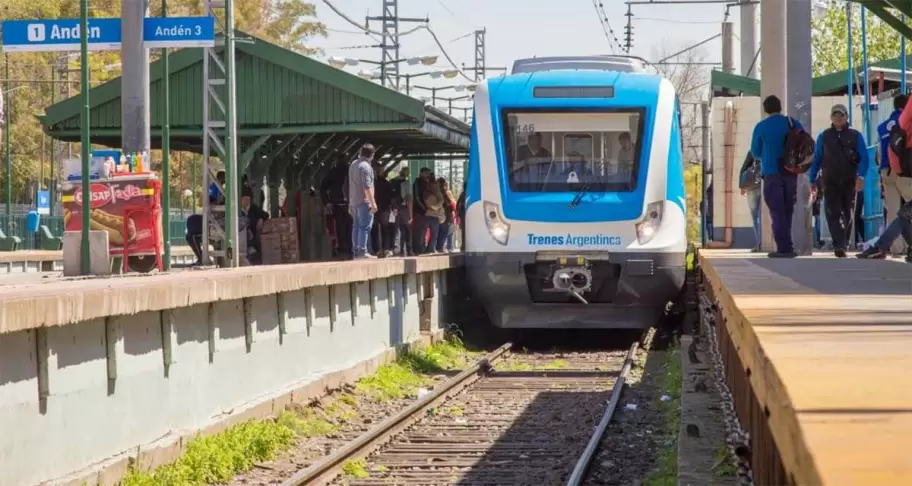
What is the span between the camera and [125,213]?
21.1m

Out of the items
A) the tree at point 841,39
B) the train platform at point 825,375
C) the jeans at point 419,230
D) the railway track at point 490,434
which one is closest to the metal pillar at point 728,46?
the tree at point 841,39

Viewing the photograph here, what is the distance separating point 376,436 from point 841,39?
53.3m

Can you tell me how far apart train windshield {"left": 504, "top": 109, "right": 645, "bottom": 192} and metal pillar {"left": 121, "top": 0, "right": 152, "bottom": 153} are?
4945 millimetres

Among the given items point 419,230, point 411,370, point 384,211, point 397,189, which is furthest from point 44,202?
point 411,370

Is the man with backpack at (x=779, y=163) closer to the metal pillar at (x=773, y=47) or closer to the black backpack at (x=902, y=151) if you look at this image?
the black backpack at (x=902, y=151)

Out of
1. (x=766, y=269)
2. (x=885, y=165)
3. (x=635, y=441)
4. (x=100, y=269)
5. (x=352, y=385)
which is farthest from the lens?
(x=100, y=269)

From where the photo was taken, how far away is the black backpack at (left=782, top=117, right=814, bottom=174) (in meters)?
14.7

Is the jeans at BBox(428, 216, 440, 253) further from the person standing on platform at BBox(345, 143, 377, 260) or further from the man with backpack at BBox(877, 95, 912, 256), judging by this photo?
the man with backpack at BBox(877, 95, 912, 256)

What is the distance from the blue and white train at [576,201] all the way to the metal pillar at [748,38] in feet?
72.0

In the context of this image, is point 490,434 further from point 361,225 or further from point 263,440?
point 361,225

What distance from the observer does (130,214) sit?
829 inches

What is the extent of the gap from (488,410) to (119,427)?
492cm

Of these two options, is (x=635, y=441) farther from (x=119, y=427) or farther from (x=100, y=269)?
(x=100, y=269)

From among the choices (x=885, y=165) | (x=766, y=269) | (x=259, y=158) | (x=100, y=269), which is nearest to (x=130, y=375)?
(x=766, y=269)
